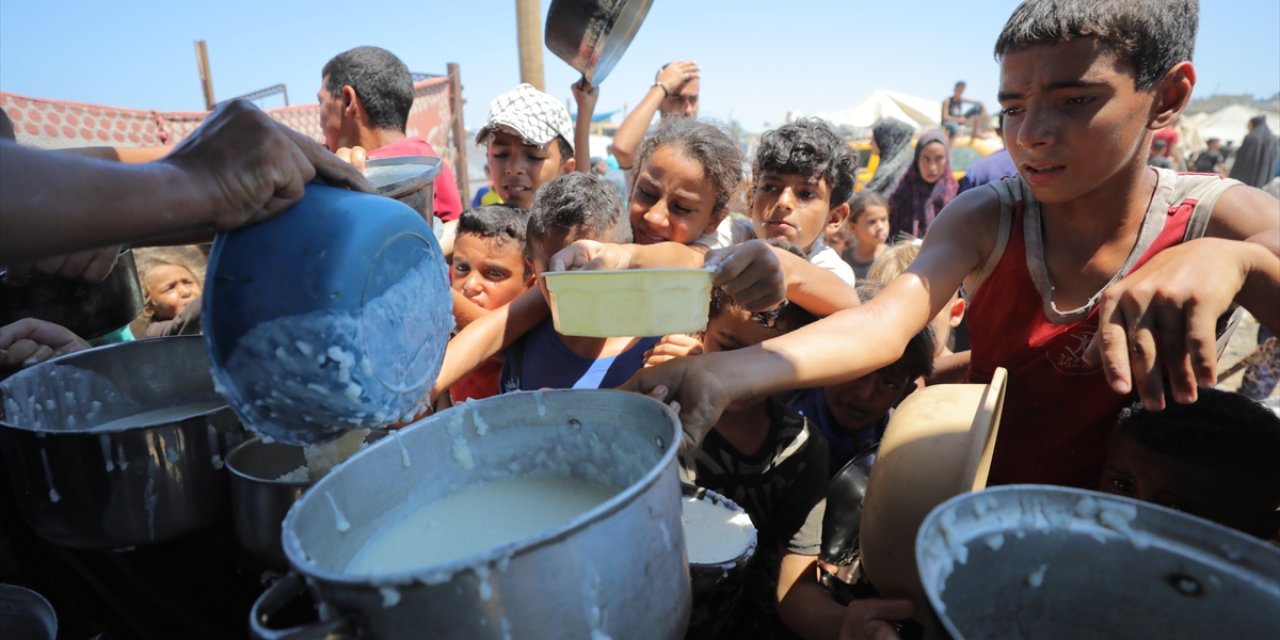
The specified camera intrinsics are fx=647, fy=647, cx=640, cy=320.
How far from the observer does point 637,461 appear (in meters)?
0.99

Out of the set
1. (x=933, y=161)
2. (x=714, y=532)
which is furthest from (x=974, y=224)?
(x=933, y=161)

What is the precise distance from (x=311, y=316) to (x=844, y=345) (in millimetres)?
1056

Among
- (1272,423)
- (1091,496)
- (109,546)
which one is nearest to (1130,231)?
(1272,423)

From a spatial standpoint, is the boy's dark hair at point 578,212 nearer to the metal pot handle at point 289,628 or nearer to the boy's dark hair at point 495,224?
the boy's dark hair at point 495,224

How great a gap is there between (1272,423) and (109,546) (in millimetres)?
2312

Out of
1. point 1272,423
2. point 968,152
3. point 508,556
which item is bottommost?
point 968,152

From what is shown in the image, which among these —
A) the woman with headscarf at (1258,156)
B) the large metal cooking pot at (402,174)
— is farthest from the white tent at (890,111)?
the large metal cooking pot at (402,174)

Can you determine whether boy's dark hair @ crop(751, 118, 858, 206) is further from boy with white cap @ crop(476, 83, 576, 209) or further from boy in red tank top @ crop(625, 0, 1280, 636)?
boy with white cap @ crop(476, 83, 576, 209)

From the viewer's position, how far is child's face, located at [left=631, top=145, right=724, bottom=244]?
7.72 ft

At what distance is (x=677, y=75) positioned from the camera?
3.69 meters

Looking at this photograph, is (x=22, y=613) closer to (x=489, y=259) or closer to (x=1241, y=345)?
(x=489, y=259)

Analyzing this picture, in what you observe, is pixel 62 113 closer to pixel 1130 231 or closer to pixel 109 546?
pixel 109 546

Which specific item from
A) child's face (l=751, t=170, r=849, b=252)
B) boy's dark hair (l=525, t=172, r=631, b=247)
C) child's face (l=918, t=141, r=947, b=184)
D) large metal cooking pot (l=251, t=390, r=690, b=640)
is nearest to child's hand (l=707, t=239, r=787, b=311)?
large metal cooking pot (l=251, t=390, r=690, b=640)

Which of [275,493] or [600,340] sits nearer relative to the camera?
[275,493]
